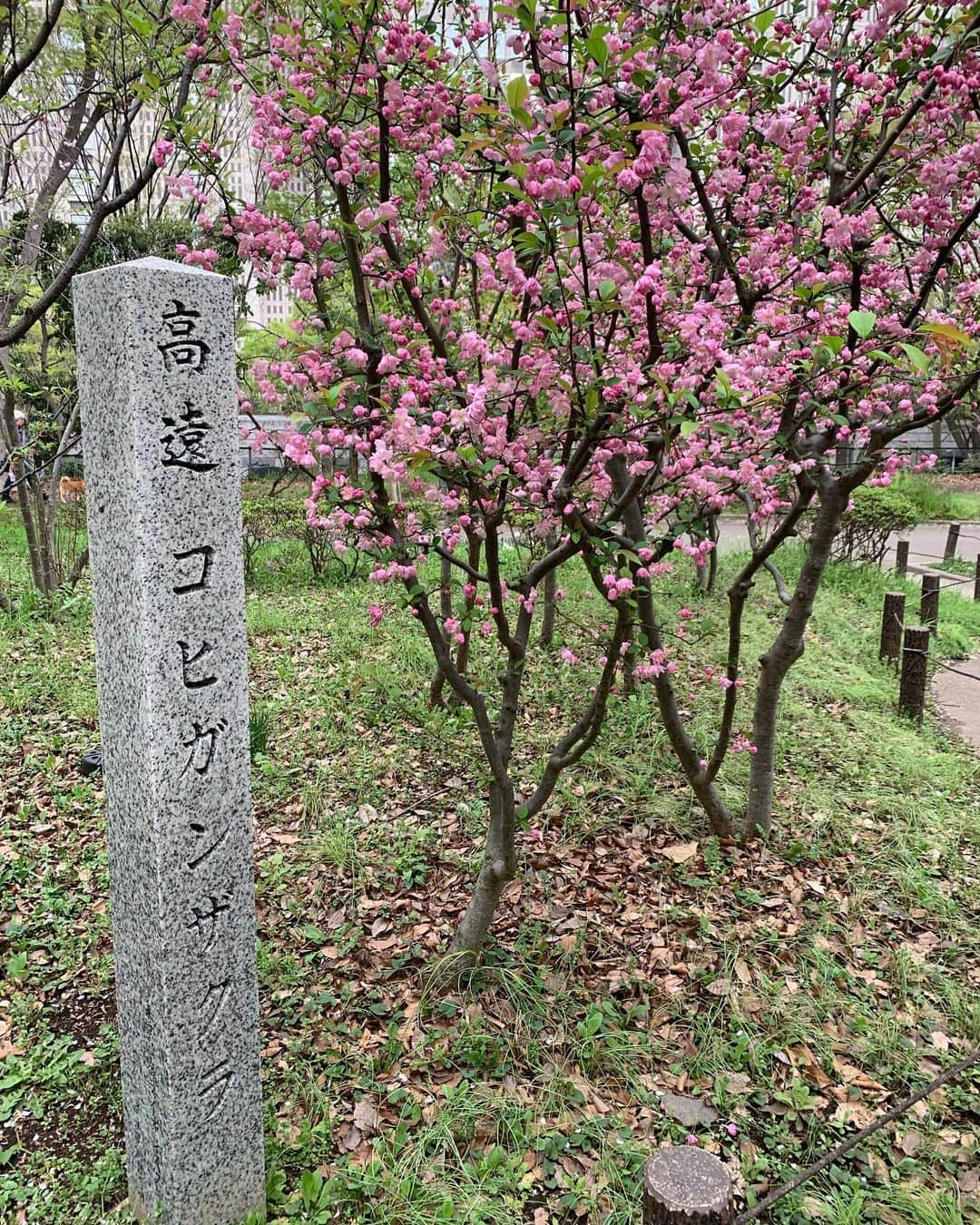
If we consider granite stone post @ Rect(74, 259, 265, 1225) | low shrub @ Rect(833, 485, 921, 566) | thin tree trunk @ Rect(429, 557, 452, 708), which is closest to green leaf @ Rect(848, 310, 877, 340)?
granite stone post @ Rect(74, 259, 265, 1225)

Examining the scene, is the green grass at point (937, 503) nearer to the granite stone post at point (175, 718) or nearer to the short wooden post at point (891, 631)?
the short wooden post at point (891, 631)

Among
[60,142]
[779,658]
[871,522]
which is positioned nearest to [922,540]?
[871,522]

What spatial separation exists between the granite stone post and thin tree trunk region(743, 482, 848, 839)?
2473mm

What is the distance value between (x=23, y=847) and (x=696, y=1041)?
3009mm

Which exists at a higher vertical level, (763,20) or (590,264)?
(763,20)

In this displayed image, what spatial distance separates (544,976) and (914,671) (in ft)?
11.3

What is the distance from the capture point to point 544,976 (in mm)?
2928

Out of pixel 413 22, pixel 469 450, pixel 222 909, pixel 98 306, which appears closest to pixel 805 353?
pixel 469 450

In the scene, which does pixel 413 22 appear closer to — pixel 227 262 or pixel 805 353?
pixel 227 262

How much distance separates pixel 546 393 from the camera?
2705mm

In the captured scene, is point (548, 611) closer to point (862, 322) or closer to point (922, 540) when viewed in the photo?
point (862, 322)

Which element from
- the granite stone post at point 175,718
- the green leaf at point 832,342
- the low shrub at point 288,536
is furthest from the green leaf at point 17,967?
the low shrub at point 288,536

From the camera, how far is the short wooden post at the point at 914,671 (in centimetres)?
502

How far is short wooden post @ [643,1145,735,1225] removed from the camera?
4.51 ft
